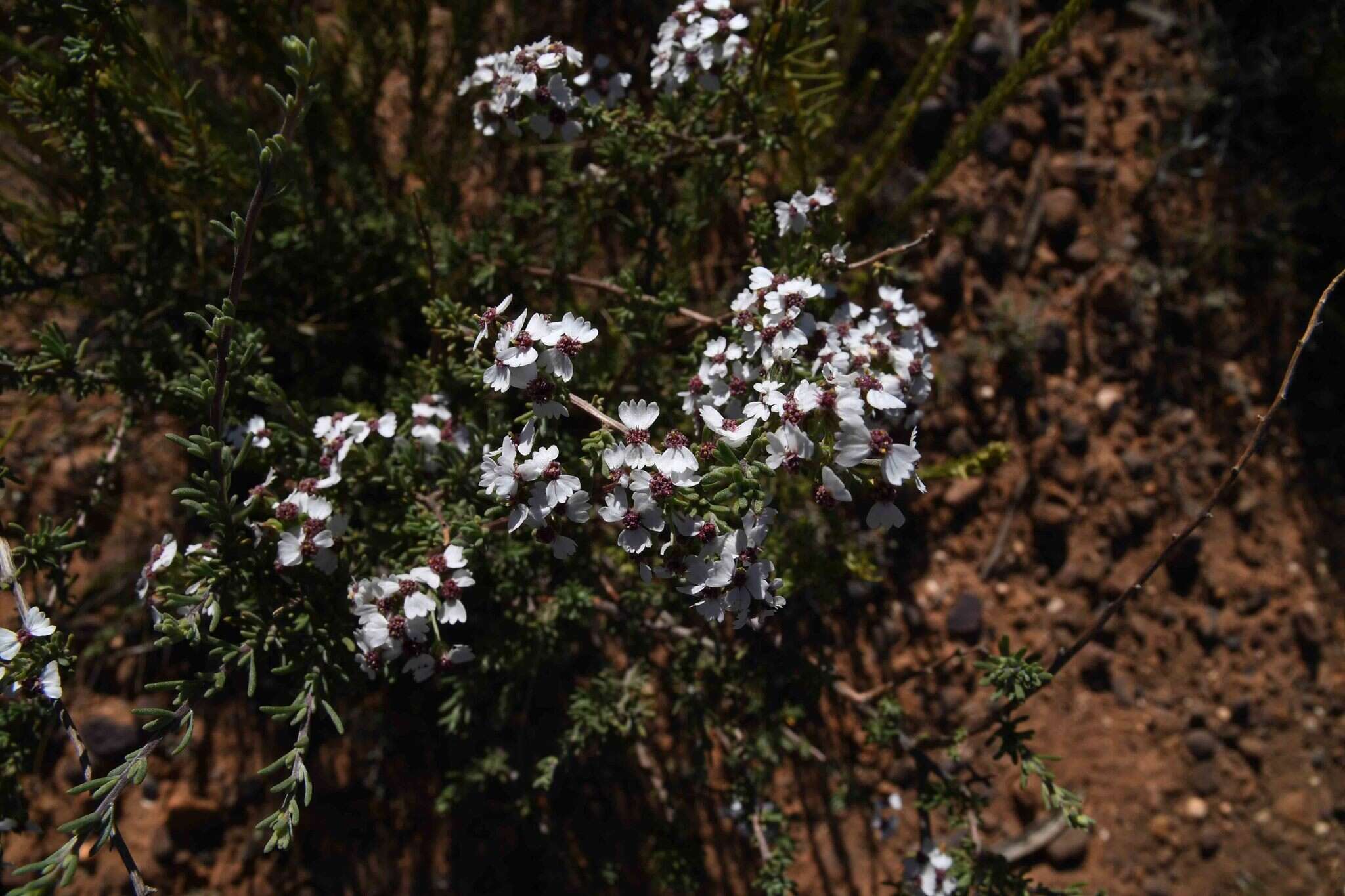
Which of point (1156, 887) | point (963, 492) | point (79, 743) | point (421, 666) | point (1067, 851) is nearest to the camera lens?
point (79, 743)

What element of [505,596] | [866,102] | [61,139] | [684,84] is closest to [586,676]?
[505,596]

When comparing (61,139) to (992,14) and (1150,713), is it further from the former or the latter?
(1150,713)

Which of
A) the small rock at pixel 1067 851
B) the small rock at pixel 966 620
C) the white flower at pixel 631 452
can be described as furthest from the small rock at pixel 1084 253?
the white flower at pixel 631 452

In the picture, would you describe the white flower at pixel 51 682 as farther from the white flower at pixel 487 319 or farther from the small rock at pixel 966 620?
the small rock at pixel 966 620

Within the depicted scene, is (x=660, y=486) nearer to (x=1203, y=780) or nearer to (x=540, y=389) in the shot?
(x=540, y=389)

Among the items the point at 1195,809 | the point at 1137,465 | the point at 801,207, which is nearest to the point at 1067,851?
the point at 1195,809

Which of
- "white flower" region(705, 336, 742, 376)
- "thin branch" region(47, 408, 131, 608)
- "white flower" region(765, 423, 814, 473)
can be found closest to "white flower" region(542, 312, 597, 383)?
"white flower" region(705, 336, 742, 376)
